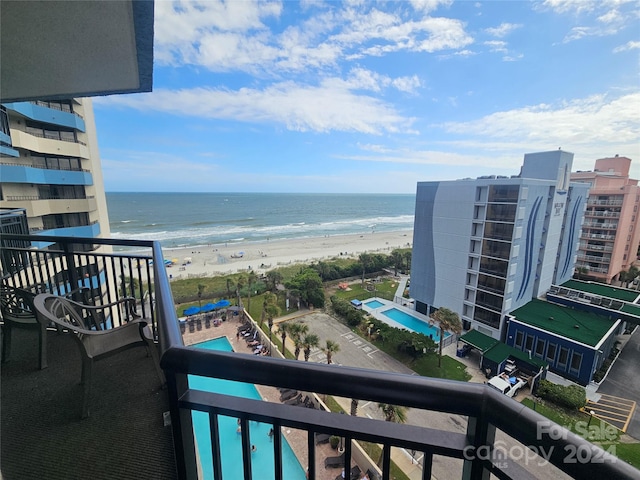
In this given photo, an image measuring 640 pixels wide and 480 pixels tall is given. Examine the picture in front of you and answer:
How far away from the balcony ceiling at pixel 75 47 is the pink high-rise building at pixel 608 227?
26527 millimetres

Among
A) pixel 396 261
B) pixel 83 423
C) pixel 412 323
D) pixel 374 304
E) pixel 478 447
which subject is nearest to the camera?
pixel 478 447

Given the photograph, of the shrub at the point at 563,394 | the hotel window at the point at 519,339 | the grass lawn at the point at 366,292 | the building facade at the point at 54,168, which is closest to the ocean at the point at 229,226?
the grass lawn at the point at 366,292

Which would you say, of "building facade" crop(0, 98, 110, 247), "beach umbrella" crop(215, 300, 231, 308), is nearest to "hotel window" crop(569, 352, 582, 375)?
"beach umbrella" crop(215, 300, 231, 308)

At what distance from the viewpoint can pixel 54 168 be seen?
9.84m

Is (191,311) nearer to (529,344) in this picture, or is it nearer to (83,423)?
(83,423)

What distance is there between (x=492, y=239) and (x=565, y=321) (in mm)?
4411

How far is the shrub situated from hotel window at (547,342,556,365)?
1380 mm

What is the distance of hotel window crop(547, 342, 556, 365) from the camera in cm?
1105

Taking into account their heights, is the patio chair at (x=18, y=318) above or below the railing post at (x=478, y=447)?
below

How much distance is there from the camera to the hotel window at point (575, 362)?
1045 cm

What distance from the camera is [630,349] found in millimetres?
13172

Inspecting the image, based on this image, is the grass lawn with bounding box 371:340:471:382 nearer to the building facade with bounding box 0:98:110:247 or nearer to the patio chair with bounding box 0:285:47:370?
the patio chair with bounding box 0:285:47:370

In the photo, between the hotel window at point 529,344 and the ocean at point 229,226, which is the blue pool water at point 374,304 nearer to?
the hotel window at point 529,344

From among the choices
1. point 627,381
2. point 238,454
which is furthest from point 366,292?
point 238,454
